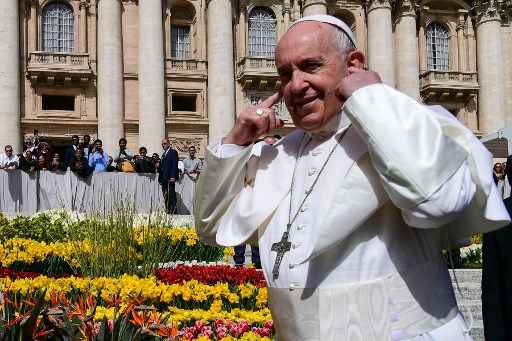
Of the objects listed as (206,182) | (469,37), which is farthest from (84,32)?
(206,182)

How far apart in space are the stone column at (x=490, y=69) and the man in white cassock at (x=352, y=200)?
3231 centimetres

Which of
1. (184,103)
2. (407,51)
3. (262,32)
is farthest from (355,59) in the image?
(407,51)

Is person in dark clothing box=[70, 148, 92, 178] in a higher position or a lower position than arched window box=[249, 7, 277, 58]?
lower

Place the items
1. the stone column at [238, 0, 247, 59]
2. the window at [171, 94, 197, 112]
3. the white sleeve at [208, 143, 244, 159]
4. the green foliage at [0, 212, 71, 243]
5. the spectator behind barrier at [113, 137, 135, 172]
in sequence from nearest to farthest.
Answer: the white sleeve at [208, 143, 244, 159] → the green foliage at [0, 212, 71, 243] → the spectator behind barrier at [113, 137, 135, 172] → the window at [171, 94, 197, 112] → the stone column at [238, 0, 247, 59]

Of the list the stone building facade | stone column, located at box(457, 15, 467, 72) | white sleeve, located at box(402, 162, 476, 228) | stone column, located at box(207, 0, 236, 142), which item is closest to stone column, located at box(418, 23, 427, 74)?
the stone building facade

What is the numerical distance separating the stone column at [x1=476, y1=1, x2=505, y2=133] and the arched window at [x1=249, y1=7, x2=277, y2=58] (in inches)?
402

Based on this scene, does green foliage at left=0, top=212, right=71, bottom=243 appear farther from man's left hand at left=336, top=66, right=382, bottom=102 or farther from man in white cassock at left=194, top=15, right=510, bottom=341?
man's left hand at left=336, top=66, right=382, bottom=102

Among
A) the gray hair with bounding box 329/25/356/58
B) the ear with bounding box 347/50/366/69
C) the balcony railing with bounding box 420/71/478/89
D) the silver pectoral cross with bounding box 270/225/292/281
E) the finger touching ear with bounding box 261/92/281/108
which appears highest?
the balcony railing with bounding box 420/71/478/89

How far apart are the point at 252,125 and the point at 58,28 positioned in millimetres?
28643

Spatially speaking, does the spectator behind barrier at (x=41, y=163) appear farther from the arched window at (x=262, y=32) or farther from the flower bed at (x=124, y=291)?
the arched window at (x=262, y=32)

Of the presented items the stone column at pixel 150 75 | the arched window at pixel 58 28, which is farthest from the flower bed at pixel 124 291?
the arched window at pixel 58 28

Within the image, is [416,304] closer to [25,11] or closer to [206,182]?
[206,182]

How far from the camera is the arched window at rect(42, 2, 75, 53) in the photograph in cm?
2889

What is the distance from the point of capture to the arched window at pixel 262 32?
31203mm
